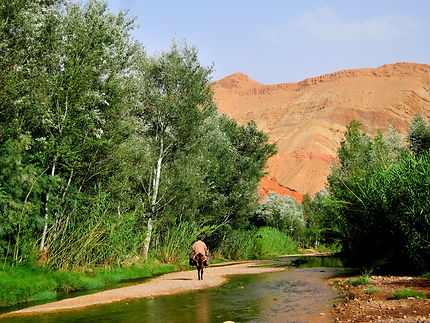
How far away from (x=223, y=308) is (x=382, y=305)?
468cm

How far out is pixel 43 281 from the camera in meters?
18.7

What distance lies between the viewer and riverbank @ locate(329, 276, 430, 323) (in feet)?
38.0

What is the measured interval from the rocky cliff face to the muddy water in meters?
102

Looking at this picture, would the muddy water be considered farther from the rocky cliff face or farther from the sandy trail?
the rocky cliff face

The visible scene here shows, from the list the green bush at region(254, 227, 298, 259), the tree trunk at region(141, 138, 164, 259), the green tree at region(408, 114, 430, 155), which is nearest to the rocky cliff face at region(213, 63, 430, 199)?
the green bush at region(254, 227, 298, 259)

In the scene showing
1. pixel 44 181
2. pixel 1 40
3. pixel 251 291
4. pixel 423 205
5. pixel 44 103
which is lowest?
pixel 251 291

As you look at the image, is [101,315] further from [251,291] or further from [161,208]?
[161,208]

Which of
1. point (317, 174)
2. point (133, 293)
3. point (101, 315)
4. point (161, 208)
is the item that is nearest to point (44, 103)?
point (133, 293)

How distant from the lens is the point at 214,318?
13.0m

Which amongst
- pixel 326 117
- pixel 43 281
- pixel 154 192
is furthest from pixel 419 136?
pixel 326 117

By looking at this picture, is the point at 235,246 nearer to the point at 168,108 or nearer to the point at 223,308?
the point at 168,108

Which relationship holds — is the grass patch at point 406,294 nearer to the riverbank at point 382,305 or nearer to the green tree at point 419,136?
the riverbank at point 382,305

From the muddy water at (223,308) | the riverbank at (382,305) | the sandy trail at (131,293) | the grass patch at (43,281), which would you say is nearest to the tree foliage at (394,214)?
the riverbank at (382,305)

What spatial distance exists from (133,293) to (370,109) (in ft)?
530
